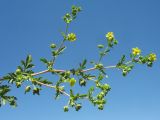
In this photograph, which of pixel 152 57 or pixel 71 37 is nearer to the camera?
pixel 71 37

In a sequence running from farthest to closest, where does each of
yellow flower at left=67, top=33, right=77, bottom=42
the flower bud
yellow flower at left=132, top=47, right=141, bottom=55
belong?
yellow flower at left=132, top=47, right=141, bottom=55
yellow flower at left=67, top=33, right=77, bottom=42
the flower bud

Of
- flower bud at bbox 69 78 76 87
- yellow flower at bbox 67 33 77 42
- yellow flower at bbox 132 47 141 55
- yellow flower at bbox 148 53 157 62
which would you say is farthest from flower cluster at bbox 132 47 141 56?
flower bud at bbox 69 78 76 87

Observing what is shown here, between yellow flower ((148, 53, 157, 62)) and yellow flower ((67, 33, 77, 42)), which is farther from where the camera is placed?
yellow flower ((148, 53, 157, 62))

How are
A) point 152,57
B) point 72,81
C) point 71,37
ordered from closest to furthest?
point 72,81
point 71,37
point 152,57

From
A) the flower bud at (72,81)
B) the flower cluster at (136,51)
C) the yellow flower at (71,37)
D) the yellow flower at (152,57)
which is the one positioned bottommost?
the flower bud at (72,81)

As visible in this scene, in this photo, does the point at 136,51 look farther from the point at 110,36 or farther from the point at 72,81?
the point at 72,81

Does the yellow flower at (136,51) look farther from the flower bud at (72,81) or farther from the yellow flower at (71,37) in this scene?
the flower bud at (72,81)

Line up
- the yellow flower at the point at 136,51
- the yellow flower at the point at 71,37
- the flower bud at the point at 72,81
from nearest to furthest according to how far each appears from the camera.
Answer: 1. the flower bud at the point at 72,81
2. the yellow flower at the point at 71,37
3. the yellow flower at the point at 136,51

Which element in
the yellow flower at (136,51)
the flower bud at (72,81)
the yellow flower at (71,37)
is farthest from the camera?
the yellow flower at (136,51)

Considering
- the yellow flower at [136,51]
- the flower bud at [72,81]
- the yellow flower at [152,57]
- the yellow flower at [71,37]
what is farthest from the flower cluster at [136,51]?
the flower bud at [72,81]

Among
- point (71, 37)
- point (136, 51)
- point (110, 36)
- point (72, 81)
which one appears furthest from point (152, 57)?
point (72, 81)

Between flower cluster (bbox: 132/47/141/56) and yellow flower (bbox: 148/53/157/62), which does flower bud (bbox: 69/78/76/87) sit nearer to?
flower cluster (bbox: 132/47/141/56)
